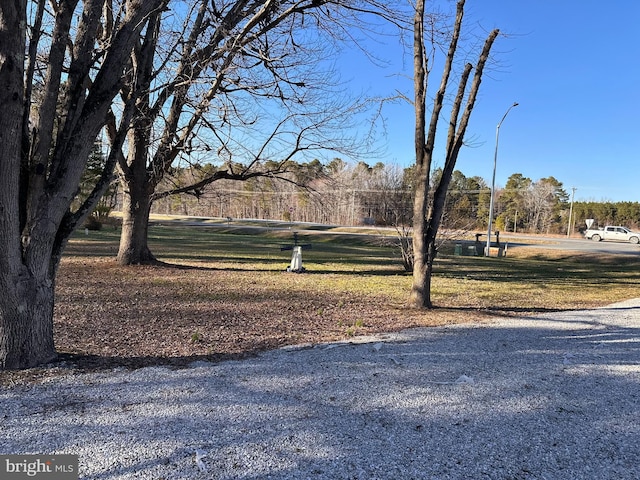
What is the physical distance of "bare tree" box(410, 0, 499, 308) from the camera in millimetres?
7895

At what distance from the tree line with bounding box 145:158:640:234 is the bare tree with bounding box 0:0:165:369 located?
7.51m

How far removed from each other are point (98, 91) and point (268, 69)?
5.86 m

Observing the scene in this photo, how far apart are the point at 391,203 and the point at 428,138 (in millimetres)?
7273

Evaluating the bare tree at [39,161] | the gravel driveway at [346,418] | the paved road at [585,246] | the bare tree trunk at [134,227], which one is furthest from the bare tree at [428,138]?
the paved road at [585,246]

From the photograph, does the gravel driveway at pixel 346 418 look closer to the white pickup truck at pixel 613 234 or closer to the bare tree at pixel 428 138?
the bare tree at pixel 428 138

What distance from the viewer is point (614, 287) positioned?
13.3m

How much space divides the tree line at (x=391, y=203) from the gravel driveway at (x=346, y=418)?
760 centimetres

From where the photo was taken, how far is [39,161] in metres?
4.34

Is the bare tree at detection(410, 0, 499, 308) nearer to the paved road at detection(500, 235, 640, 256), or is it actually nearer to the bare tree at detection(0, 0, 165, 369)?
the bare tree at detection(0, 0, 165, 369)

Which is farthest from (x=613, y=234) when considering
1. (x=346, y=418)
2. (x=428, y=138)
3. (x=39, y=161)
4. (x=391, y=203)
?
(x=39, y=161)

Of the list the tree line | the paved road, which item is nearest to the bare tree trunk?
the tree line

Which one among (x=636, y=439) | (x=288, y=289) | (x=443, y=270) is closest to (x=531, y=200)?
(x=443, y=270)

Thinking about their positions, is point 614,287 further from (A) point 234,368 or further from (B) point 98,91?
(B) point 98,91

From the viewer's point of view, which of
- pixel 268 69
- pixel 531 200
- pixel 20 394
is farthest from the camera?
pixel 531 200
